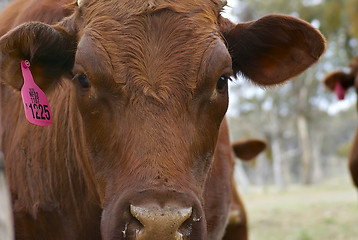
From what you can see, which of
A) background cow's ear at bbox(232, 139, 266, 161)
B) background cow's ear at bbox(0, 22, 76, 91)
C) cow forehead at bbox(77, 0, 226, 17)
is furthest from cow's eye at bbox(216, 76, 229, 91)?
background cow's ear at bbox(232, 139, 266, 161)

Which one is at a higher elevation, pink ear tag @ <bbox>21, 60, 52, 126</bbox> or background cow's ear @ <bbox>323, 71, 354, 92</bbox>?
pink ear tag @ <bbox>21, 60, 52, 126</bbox>

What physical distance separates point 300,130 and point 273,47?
32.0m

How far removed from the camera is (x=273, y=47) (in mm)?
3625

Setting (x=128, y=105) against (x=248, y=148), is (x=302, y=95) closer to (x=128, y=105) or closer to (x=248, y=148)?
(x=248, y=148)

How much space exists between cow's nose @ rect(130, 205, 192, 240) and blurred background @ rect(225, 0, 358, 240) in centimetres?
694

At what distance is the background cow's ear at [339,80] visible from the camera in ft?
33.0

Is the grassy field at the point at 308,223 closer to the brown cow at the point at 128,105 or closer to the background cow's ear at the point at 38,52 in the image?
the brown cow at the point at 128,105

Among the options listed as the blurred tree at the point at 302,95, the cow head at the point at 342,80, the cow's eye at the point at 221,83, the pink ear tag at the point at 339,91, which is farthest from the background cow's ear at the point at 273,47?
the blurred tree at the point at 302,95

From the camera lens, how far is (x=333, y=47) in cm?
3192

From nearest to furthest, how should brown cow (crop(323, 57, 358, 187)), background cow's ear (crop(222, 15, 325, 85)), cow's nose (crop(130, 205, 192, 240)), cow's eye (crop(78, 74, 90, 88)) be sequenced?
cow's nose (crop(130, 205, 192, 240))
cow's eye (crop(78, 74, 90, 88))
background cow's ear (crop(222, 15, 325, 85))
brown cow (crop(323, 57, 358, 187))

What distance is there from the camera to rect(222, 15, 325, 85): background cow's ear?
347cm

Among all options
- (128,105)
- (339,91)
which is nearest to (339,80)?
(339,91)

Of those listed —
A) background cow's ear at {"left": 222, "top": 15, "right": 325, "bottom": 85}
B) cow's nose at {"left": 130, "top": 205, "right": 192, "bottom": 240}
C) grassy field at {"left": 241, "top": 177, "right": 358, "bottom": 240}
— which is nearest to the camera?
cow's nose at {"left": 130, "top": 205, "right": 192, "bottom": 240}

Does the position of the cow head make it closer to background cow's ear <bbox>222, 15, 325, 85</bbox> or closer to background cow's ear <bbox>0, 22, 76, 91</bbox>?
background cow's ear <bbox>222, 15, 325, 85</bbox>
